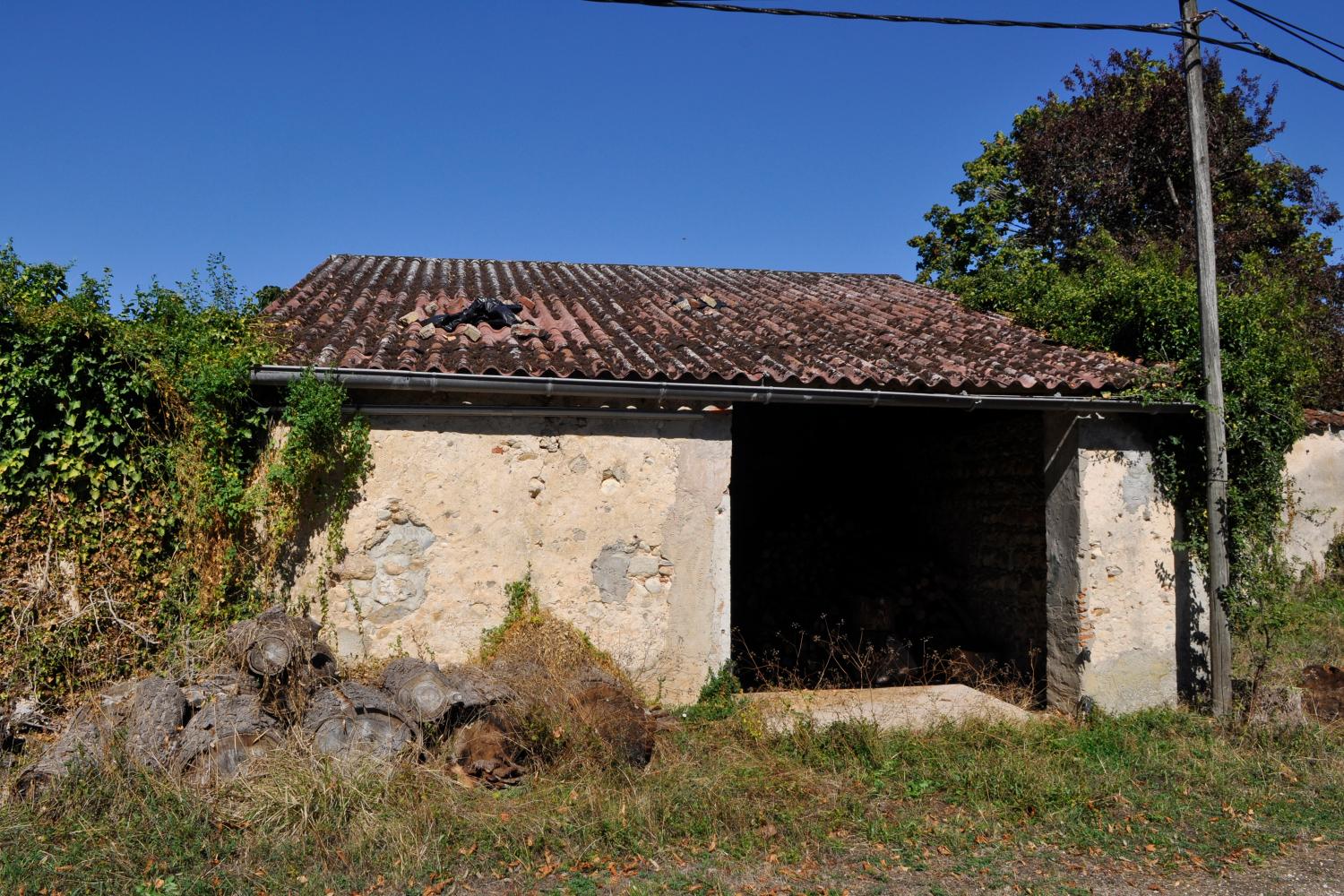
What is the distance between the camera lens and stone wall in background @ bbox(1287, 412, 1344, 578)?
11461mm

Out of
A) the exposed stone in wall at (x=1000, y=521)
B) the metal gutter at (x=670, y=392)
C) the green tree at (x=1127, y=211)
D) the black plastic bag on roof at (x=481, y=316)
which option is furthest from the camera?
the green tree at (x=1127, y=211)

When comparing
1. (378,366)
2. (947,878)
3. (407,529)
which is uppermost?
(378,366)

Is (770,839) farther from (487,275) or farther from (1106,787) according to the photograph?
(487,275)

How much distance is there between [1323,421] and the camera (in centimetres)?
1173

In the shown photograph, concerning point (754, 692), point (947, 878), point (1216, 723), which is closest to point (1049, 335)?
point (1216, 723)

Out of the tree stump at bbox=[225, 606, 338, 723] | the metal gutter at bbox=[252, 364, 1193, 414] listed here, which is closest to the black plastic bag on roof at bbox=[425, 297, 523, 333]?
the metal gutter at bbox=[252, 364, 1193, 414]

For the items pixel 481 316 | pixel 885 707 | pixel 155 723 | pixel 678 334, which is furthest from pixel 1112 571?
pixel 155 723

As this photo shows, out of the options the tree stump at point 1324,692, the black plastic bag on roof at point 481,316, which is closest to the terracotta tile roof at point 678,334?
the black plastic bag on roof at point 481,316

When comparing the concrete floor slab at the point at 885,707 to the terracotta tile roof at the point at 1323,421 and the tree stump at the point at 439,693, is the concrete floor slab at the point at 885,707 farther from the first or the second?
the terracotta tile roof at the point at 1323,421

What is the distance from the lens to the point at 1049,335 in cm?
898

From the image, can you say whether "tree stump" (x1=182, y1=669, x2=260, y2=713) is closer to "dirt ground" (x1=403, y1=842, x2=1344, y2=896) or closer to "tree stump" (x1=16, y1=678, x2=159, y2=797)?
"tree stump" (x1=16, y1=678, x2=159, y2=797)

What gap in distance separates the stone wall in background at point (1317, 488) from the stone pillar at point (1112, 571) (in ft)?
17.3

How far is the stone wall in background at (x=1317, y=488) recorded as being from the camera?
451 inches

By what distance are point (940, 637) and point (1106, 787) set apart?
3491 mm
